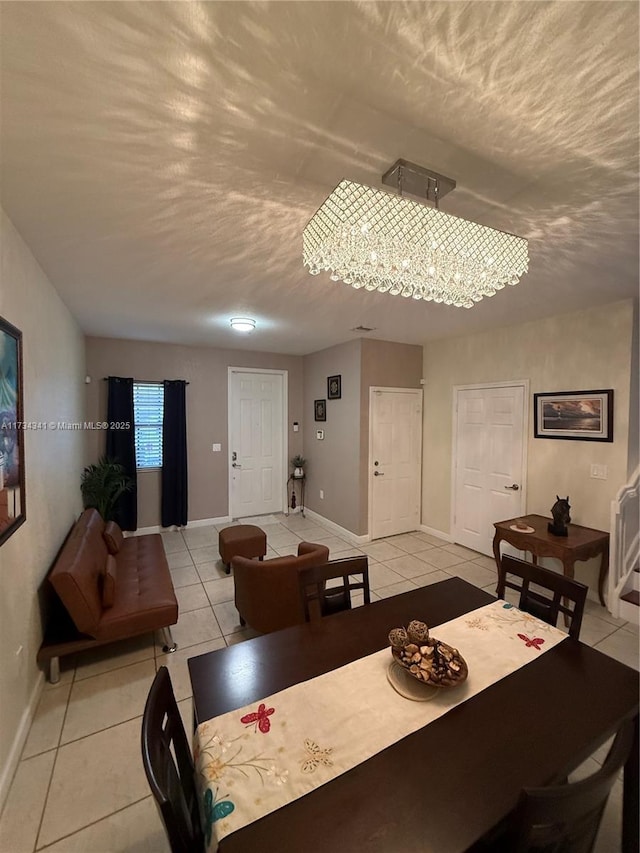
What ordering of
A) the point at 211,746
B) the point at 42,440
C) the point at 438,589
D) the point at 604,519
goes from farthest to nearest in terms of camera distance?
the point at 604,519 < the point at 42,440 < the point at 438,589 < the point at 211,746

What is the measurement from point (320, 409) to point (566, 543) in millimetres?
3415

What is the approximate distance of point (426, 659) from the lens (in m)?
1.28

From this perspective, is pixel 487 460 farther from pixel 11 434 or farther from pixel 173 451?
pixel 11 434

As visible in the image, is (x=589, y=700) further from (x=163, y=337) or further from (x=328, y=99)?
(x=163, y=337)

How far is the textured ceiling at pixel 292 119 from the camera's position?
860mm

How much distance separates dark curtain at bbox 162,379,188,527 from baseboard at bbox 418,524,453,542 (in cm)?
336

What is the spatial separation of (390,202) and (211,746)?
1.85 metres


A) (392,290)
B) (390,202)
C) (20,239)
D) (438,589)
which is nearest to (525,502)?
(438,589)

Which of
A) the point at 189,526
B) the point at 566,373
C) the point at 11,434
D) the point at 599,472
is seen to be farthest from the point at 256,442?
the point at 599,472

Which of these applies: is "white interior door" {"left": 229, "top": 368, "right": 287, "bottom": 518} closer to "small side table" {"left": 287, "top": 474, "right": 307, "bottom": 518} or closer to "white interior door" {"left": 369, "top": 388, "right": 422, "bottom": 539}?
"small side table" {"left": 287, "top": 474, "right": 307, "bottom": 518}

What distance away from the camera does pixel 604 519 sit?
3.12 meters

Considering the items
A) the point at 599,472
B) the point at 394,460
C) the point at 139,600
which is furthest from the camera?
the point at 394,460

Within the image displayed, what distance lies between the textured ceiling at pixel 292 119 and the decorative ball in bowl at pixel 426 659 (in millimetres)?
1779

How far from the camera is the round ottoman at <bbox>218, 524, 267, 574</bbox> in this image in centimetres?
352
